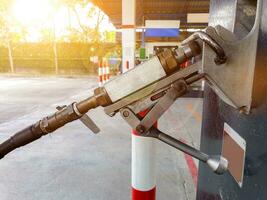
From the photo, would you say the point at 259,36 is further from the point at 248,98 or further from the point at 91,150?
the point at 91,150

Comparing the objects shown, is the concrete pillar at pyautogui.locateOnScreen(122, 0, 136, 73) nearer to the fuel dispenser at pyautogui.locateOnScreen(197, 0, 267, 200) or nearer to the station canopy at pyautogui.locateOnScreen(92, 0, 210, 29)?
the station canopy at pyautogui.locateOnScreen(92, 0, 210, 29)

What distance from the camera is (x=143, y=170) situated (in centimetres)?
184

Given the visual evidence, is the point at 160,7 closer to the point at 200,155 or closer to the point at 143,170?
the point at 143,170

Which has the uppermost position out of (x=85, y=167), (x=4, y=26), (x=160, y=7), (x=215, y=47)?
(x=160, y=7)

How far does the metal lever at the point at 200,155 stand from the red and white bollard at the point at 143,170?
36.2 inches

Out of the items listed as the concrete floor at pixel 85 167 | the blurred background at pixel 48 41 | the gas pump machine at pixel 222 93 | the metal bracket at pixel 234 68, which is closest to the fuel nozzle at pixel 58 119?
the gas pump machine at pixel 222 93

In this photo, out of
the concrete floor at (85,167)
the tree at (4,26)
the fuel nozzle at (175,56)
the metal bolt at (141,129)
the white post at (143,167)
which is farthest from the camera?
the tree at (4,26)

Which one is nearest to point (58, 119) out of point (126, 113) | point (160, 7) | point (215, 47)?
point (126, 113)

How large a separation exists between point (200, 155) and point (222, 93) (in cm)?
24

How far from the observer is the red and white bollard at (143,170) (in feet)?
5.92

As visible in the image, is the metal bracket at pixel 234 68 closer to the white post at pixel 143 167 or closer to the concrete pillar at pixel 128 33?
the white post at pixel 143 167

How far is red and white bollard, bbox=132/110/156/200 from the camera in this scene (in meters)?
1.80

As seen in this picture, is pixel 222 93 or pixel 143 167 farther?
pixel 143 167

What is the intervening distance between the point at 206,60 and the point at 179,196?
2233 mm
